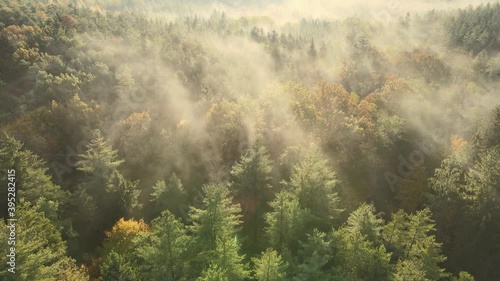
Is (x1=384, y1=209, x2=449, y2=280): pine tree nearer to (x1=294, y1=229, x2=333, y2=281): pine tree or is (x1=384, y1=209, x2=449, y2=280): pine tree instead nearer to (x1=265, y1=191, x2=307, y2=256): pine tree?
(x1=294, y1=229, x2=333, y2=281): pine tree

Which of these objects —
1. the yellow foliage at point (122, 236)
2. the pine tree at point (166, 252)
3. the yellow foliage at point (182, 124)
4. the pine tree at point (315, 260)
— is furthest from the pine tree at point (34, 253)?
the yellow foliage at point (182, 124)

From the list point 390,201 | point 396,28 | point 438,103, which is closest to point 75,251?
point 390,201

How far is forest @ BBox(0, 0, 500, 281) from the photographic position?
38250 millimetres

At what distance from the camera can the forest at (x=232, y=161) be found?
1506 inches

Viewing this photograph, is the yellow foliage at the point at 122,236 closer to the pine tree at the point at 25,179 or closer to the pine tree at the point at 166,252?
the pine tree at the point at 25,179

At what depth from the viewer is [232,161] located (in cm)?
7038

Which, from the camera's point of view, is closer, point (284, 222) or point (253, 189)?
point (284, 222)

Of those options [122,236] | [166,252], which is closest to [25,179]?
[122,236]

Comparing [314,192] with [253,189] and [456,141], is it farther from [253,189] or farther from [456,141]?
[456,141]

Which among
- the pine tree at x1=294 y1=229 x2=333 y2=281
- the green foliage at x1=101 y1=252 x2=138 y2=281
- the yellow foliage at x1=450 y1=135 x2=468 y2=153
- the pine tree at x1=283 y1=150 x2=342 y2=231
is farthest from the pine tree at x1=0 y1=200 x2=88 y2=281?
the yellow foliage at x1=450 y1=135 x2=468 y2=153

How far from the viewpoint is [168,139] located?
2721 inches

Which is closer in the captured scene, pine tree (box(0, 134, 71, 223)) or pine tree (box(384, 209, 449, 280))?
pine tree (box(384, 209, 449, 280))

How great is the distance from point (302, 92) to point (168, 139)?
35958 mm

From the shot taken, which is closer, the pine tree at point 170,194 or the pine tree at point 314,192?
the pine tree at point 314,192
